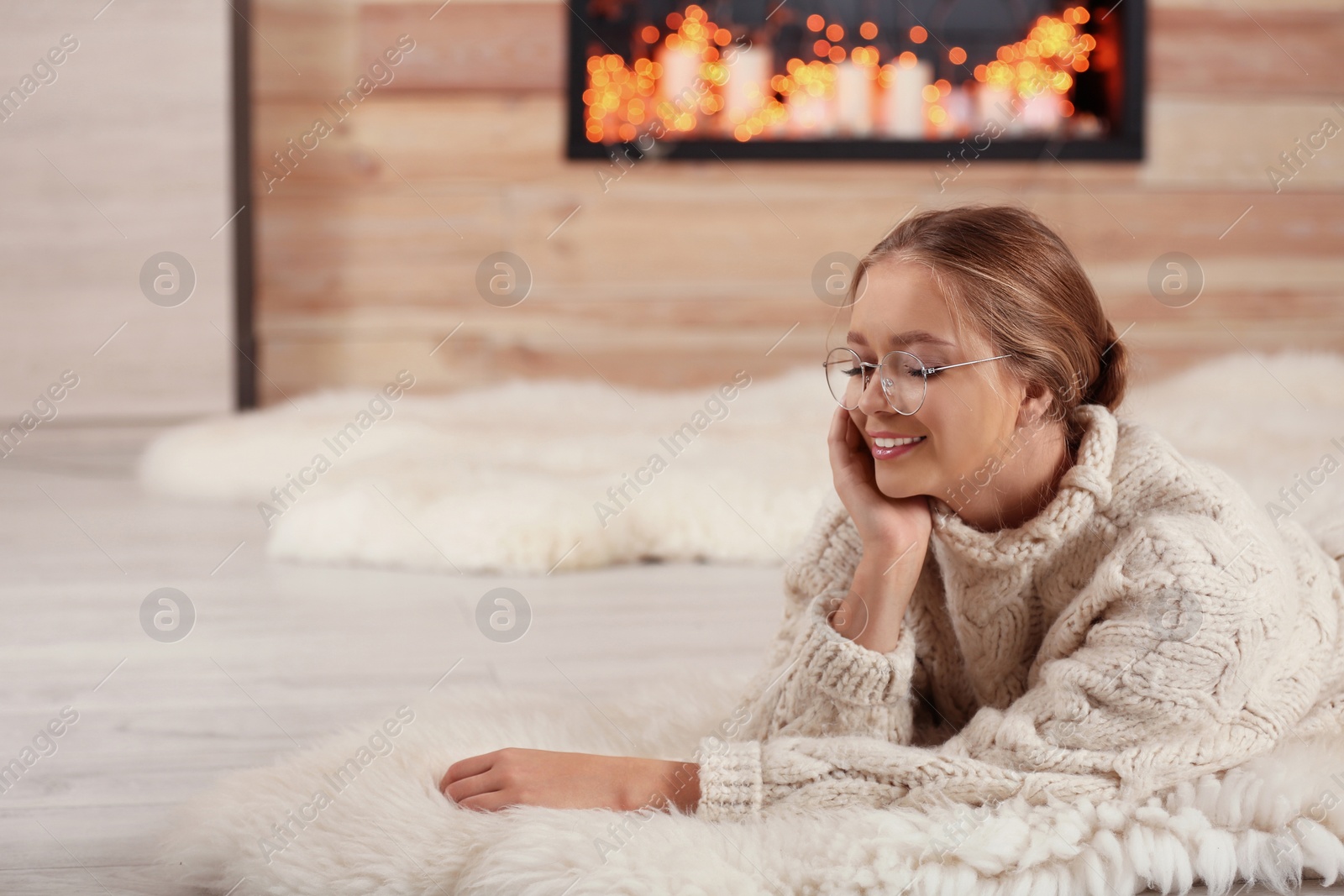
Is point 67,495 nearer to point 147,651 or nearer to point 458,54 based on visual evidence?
point 147,651

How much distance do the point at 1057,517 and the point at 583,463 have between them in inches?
58.5

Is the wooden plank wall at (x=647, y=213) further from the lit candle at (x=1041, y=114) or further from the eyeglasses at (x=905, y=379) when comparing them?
the eyeglasses at (x=905, y=379)

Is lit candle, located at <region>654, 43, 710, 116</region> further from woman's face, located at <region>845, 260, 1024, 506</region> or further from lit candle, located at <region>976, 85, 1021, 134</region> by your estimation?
woman's face, located at <region>845, 260, 1024, 506</region>

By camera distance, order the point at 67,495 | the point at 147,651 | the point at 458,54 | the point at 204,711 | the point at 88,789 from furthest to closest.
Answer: the point at 458,54, the point at 67,495, the point at 147,651, the point at 204,711, the point at 88,789

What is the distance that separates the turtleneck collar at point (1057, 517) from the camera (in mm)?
981

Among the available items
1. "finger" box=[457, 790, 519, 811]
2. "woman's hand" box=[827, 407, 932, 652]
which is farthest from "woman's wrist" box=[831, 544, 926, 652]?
"finger" box=[457, 790, 519, 811]

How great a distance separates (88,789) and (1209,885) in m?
0.95

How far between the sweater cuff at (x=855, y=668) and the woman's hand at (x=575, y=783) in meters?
0.13

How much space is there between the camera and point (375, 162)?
11.4 feet

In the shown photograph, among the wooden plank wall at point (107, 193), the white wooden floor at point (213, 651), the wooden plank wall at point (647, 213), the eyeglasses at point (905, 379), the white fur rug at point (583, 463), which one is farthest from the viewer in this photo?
the wooden plank wall at point (647, 213)

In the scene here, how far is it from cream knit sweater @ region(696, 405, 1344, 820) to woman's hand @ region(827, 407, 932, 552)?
0.07 feet

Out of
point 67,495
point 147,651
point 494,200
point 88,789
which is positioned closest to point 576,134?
point 494,200

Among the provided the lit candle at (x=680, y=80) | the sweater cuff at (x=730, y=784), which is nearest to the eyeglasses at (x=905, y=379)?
the sweater cuff at (x=730, y=784)

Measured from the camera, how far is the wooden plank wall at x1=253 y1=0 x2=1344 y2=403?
3441 millimetres
